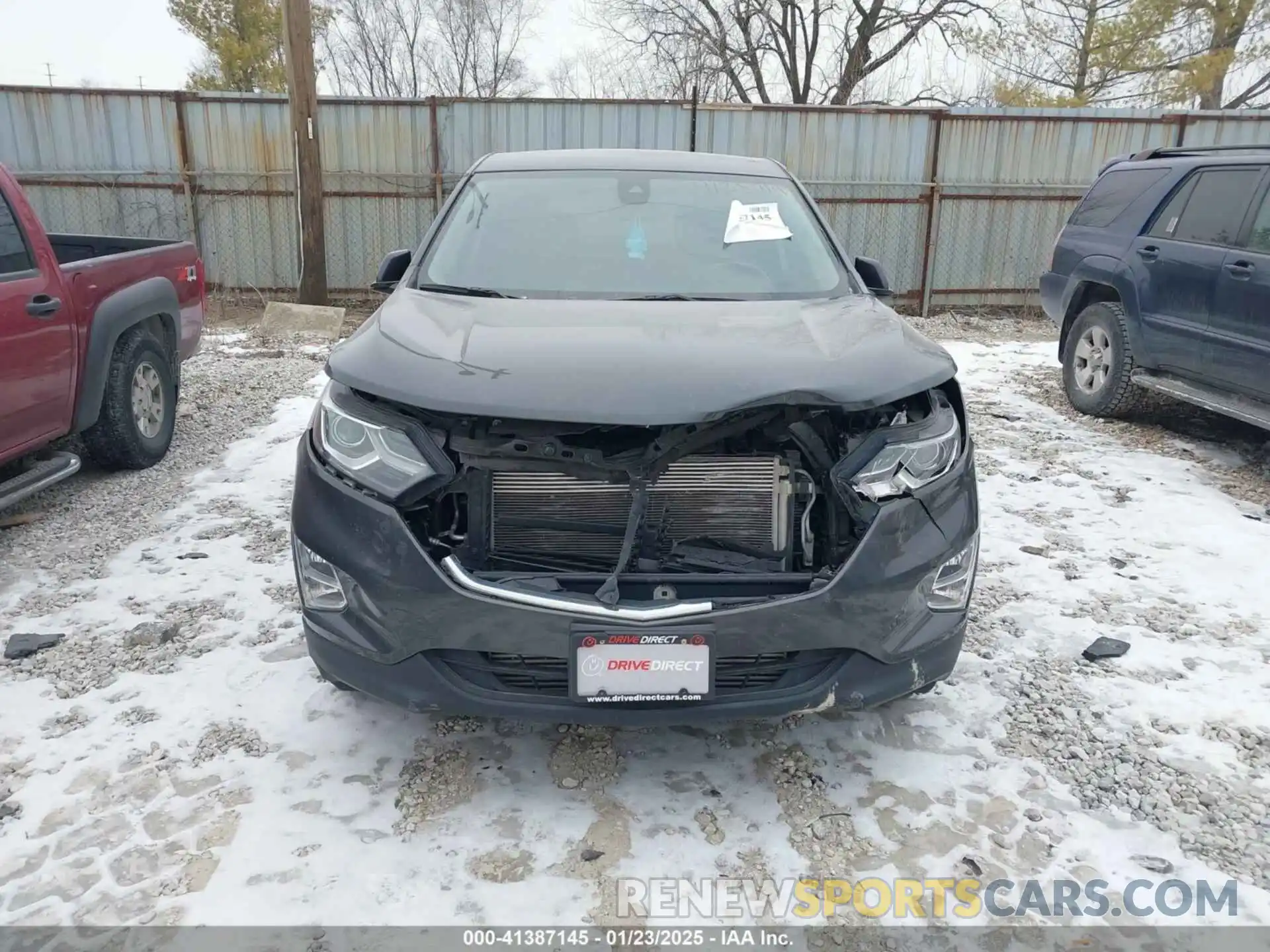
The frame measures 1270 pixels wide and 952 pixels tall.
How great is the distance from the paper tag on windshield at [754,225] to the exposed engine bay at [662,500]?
1.25 metres

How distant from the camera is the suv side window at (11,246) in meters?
3.98

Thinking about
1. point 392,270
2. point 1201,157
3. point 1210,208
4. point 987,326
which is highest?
point 1201,157

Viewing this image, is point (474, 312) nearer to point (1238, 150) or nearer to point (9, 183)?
point (9, 183)

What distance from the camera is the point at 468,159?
1061cm

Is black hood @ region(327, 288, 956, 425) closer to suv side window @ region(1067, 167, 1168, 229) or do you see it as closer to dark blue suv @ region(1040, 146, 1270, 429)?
dark blue suv @ region(1040, 146, 1270, 429)

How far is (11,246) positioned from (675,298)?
3.13 metres

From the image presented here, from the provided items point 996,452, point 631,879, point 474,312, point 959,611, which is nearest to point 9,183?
Result: point 474,312

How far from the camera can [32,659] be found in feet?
Answer: 10.1

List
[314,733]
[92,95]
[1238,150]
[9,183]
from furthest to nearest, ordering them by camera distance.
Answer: [92,95] → [1238,150] → [9,183] → [314,733]

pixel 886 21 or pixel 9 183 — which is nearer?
pixel 9 183

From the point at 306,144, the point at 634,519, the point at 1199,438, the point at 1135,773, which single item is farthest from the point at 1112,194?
the point at 306,144

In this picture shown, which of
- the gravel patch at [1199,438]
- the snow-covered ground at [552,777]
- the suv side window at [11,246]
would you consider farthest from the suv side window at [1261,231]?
the suv side window at [11,246]

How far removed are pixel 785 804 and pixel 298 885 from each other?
4.09ft

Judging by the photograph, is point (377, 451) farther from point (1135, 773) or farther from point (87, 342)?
point (87, 342)
